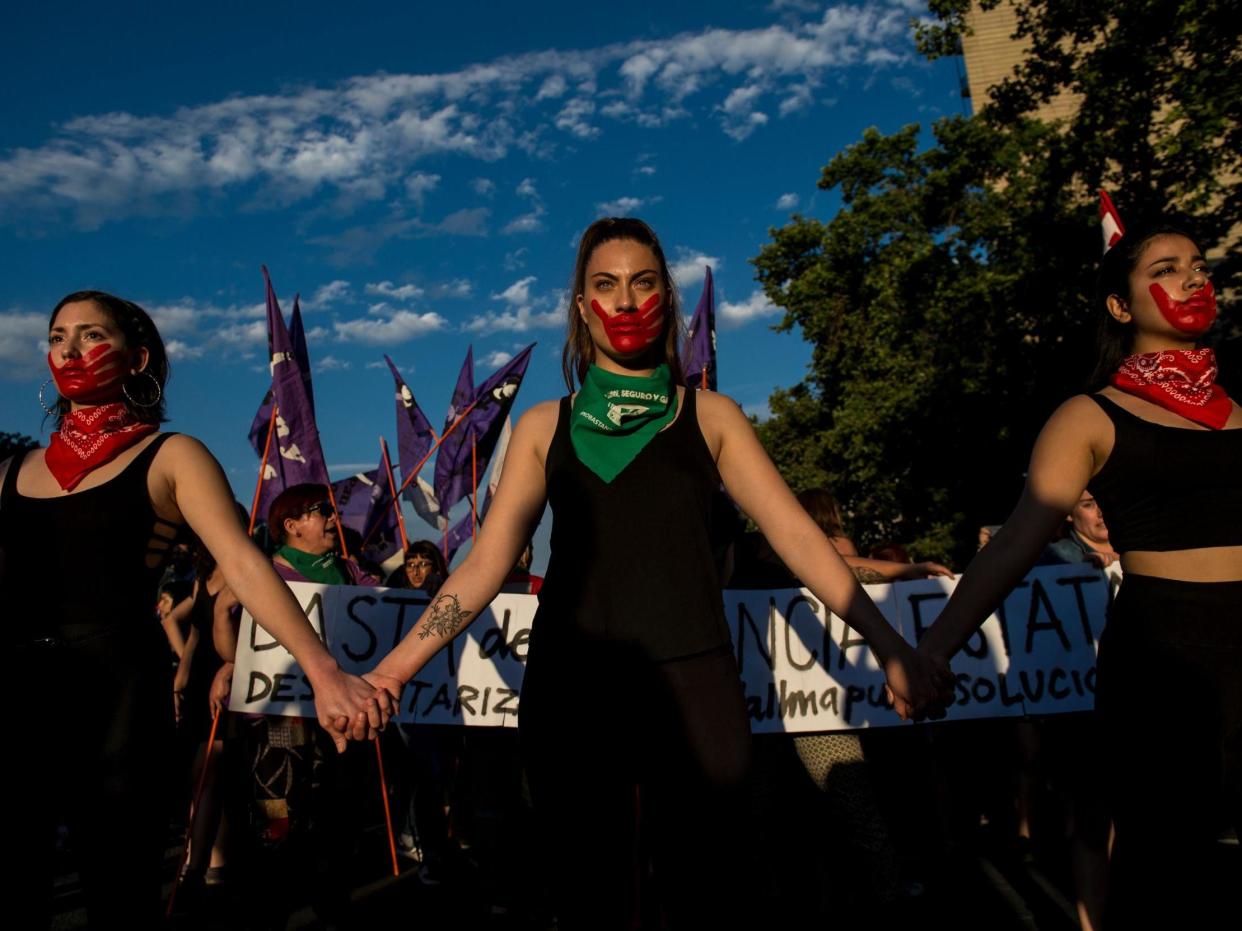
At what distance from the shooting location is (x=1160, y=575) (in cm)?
246

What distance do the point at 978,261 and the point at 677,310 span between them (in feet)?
74.0

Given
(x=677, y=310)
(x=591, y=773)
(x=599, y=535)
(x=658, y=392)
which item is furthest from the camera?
(x=677, y=310)

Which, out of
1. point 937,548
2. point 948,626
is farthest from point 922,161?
point 948,626

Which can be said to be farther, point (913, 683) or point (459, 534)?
point (459, 534)

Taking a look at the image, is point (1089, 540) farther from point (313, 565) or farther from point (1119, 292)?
point (313, 565)

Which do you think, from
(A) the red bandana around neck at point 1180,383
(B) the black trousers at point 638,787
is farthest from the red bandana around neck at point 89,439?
(A) the red bandana around neck at point 1180,383

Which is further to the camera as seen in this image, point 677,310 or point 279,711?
point 279,711

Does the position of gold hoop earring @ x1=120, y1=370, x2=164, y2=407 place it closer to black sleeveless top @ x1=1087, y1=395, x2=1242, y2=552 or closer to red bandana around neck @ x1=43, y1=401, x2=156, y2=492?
red bandana around neck @ x1=43, y1=401, x2=156, y2=492

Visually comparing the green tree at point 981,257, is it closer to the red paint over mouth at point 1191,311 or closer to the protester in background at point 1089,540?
the protester in background at point 1089,540

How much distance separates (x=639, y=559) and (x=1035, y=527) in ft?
3.43

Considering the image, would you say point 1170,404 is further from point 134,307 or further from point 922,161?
point 922,161

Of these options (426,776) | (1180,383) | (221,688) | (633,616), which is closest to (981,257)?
(426,776)

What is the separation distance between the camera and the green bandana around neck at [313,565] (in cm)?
546

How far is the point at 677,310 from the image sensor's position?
281cm
